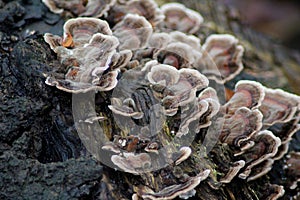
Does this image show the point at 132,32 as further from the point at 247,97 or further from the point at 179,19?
the point at 247,97

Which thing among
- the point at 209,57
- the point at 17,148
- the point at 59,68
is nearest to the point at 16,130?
the point at 17,148

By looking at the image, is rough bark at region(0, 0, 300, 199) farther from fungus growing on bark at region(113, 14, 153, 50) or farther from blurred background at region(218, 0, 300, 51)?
blurred background at region(218, 0, 300, 51)

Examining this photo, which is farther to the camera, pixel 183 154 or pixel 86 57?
pixel 86 57

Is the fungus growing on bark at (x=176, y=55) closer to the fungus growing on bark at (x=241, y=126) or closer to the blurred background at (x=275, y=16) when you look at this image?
the fungus growing on bark at (x=241, y=126)

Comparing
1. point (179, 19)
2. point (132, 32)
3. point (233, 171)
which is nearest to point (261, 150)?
point (233, 171)

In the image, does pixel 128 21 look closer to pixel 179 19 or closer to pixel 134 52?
pixel 134 52
